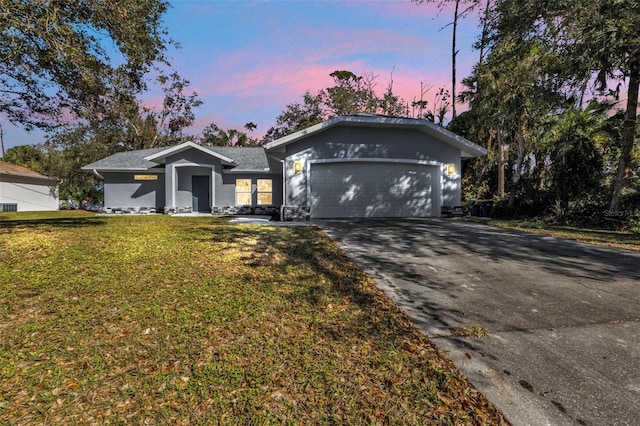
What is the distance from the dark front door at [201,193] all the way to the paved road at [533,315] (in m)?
13.6

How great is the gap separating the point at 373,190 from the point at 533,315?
31.4 feet

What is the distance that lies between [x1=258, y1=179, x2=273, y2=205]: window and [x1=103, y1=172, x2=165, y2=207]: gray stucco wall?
6.02 metres

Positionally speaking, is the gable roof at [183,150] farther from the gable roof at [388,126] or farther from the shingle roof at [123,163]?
the gable roof at [388,126]

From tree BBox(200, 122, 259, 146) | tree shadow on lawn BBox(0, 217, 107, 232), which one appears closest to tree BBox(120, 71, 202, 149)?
tree BBox(200, 122, 259, 146)

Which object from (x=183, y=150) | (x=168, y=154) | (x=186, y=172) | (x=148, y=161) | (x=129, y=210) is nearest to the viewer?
(x=168, y=154)

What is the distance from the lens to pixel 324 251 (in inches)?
248

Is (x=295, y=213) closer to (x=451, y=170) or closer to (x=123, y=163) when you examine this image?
(x=451, y=170)

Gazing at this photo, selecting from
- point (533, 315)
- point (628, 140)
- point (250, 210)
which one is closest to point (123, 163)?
point (250, 210)

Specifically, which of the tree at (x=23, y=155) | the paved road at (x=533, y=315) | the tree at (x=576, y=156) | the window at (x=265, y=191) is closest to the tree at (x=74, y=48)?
the paved road at (x=533, y=315)

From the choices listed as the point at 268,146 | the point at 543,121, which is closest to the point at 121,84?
the point at 268,146

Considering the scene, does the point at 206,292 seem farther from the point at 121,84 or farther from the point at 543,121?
the point at 543,121

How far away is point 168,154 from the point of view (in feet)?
54.2

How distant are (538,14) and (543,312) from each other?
982cm

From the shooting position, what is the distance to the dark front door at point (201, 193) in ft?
59.8
